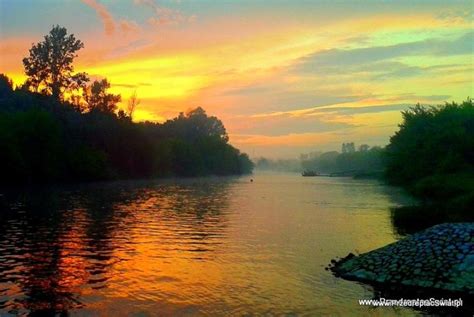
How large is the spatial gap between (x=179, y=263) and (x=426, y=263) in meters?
12.8

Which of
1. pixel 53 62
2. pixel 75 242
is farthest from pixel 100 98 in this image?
pixel 75 242

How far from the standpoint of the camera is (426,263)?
65.1ft

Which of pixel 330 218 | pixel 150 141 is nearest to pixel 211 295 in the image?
pixel 330 218

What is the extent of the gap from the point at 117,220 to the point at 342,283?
91.1 feet

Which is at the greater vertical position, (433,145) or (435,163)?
(433,145)

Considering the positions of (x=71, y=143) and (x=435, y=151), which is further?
(x=71, y=143)

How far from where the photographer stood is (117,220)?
42875mm

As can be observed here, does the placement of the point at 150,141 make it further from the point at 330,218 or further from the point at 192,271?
the point at 192,271

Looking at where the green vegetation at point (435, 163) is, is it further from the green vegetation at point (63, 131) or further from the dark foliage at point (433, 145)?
the green vegetation at point (63, 131)

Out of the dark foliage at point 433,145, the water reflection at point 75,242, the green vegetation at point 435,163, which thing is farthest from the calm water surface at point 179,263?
the dark foliage at point 433,145

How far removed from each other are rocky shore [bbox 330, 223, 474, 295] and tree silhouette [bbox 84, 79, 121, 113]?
129 metres

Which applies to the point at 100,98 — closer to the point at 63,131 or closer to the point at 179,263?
the point at 63,131

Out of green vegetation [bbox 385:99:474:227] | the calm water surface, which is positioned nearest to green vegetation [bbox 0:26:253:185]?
the calm water surface

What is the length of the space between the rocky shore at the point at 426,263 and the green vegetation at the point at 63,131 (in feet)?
277
